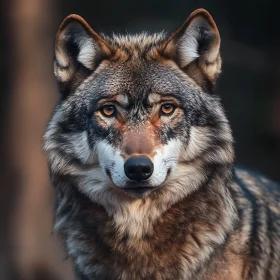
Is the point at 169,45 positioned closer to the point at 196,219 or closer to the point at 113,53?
the point at 113,53

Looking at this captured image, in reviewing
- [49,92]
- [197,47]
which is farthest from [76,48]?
[49,92]

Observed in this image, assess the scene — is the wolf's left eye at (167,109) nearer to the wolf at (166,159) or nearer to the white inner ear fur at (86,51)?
the wolf at (166,159)

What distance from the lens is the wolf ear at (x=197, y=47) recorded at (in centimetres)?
570

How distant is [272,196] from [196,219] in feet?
3.45

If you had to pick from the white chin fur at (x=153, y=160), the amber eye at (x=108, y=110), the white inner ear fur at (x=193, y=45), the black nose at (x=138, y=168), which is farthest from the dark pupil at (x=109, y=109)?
the white inner ear fur at (x=193, y=45)

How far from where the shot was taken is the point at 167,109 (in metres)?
5.59

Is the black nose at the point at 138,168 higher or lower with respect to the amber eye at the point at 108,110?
lower

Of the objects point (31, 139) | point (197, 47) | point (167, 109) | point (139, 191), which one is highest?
point (197, 47)

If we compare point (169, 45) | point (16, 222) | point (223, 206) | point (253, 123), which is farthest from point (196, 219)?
point (253, 123)

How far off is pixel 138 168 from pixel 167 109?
1.83ft

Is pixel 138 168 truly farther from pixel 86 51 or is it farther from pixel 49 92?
pixel 49 92

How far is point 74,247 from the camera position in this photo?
5879mm

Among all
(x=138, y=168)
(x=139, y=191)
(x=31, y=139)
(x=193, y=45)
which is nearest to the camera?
(x=138, y=168)

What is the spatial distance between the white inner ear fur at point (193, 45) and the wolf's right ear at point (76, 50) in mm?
492
